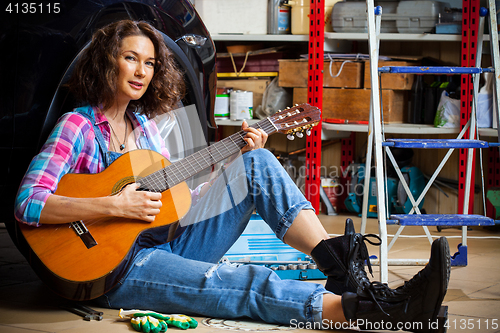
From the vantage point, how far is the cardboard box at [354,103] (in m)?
3.22

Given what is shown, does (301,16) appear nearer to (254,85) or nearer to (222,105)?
(254,85)

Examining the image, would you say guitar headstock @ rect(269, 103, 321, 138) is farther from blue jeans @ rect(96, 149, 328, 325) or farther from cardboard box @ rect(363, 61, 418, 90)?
cardboard box @ rect(363, 61, 418, 90)

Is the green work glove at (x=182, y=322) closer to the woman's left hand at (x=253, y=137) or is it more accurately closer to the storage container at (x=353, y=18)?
the woman's left hand at (x=253, y=137)

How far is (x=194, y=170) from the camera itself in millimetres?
A: 1569

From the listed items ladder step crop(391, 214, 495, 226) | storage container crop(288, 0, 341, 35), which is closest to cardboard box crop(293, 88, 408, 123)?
storage container crop(288, 0, 341, 35)

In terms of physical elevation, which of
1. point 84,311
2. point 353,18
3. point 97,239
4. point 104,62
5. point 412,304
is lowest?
point 84,311

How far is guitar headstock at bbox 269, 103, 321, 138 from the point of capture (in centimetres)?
169

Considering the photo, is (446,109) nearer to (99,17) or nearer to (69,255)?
(99,17)

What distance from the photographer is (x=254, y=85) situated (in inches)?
141

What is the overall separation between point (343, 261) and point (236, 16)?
7.98 feet

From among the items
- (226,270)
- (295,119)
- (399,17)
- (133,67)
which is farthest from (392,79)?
(226,270)

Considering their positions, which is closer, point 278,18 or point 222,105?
point 278,18

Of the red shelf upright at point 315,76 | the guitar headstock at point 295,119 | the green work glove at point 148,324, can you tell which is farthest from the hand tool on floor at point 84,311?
the red shelf upright at point 315,76

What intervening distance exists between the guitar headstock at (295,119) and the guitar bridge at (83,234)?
644mm
